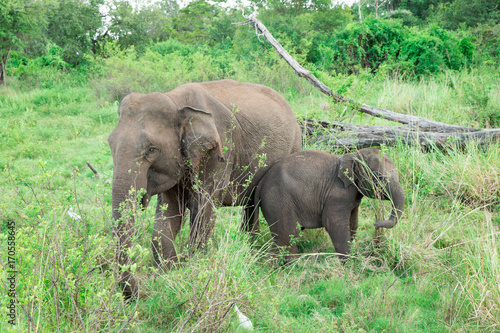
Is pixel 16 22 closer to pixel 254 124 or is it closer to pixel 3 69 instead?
pixel 3 69

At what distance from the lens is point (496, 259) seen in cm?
396

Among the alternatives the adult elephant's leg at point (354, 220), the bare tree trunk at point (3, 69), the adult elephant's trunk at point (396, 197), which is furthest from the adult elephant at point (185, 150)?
the bare tree trunk at point (3, 69)

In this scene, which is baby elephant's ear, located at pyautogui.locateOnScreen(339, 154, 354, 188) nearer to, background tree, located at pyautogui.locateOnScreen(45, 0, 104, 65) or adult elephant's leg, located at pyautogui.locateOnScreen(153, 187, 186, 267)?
adult elephant's leg, located at pyautogui.locateOnScreen(153, 187, 186, 267)

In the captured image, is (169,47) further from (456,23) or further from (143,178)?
(143,178)

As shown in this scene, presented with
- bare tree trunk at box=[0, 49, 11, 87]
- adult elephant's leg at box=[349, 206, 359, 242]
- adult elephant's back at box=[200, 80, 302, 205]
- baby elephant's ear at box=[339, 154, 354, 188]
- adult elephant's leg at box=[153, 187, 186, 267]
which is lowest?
adult elephant's leg at box=[349, 206, 359, 242]

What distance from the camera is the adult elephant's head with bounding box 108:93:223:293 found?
4008 millimetres

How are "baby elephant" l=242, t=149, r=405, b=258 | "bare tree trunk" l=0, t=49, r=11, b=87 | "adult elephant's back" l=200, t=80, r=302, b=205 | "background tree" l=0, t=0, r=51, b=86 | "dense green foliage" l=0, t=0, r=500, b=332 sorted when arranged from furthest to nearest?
"bare tree trunk" l=0, t=49, r=11, b=87, "background tree" l=0, t=0, r=51, b=86, "adult elephant's back" l=200, t=80, r=302, b=205, "baby elephant" l=242, t=149, r=405, b=258, "dense green foliage" l=0, t=0, r=500, b=332

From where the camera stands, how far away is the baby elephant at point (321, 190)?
5039mm

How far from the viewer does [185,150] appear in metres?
4.43

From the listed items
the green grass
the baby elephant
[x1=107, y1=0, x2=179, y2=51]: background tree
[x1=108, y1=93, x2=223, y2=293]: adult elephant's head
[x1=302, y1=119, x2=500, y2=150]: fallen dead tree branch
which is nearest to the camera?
the green grass

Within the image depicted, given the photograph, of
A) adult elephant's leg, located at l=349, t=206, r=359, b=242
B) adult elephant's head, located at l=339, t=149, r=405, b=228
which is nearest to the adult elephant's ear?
adult elephant's head, located at l=339, t=149, r=405, b=228

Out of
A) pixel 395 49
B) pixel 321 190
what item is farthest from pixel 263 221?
pixel 395 49

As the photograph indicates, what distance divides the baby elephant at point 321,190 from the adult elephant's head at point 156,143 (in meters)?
1.01

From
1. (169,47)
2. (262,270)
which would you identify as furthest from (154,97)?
(169,47)
